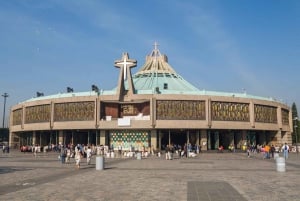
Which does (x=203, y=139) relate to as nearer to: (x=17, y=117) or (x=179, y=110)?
(x=179, y=110)

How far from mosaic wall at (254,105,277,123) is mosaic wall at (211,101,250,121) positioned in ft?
7.42

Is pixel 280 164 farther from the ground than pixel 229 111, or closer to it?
closer to it

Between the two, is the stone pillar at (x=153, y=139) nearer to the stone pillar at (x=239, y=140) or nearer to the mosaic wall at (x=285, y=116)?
the stone pillar at (x=239, y=140)

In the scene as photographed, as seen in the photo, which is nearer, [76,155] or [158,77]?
[76,155]

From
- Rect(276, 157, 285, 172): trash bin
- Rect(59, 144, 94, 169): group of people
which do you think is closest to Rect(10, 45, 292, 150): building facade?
Rect(59, 144, 94, 169): group of people

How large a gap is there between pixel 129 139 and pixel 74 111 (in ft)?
36.5

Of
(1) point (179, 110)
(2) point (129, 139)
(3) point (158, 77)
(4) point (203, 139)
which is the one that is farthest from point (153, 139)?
(3) point (158, 77)

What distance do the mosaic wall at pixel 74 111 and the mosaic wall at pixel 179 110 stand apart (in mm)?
12070

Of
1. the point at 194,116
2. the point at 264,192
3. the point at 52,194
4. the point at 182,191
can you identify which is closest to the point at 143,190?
the point at 182,191

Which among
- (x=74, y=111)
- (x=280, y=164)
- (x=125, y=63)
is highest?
(x=125, y=63)

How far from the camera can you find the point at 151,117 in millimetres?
57750

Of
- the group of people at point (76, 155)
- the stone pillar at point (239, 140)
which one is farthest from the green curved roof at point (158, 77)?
the group of people at point (76, 155)

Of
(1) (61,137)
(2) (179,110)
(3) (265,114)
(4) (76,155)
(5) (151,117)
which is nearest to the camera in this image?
(4) (76,155)

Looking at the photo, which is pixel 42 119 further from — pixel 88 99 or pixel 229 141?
pixel 229 141
